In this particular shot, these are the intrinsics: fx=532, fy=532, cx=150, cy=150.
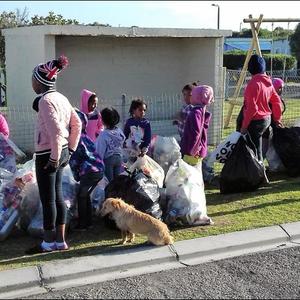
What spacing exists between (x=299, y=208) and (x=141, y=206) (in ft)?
6.90

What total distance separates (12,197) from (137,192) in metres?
1.29

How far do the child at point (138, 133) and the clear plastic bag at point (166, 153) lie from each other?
2.64 ft

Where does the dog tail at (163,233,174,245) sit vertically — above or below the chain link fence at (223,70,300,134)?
below

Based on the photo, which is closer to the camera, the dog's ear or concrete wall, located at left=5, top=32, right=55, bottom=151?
the dog's ear

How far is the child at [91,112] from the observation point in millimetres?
6613

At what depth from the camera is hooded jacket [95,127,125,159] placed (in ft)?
19.7

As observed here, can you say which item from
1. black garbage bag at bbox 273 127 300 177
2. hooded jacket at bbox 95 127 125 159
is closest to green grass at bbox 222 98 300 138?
black garbage bag at bbox 273 127 300 177

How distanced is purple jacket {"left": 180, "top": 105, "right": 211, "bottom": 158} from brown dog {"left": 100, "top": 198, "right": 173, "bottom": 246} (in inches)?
63.7

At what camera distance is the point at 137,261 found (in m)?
4.75

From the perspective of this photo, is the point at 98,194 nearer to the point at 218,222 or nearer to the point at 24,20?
the point at 218,222

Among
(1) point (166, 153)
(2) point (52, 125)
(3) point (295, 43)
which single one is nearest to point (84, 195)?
(2) point (52, 125)

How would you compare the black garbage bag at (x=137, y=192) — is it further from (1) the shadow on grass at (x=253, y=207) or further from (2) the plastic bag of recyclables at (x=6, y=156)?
(2) the plastic bag of recyclables at (x=6, y=156)

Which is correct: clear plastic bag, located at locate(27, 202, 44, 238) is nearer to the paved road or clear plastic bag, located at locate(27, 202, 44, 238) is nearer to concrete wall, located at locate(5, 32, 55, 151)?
the paved road

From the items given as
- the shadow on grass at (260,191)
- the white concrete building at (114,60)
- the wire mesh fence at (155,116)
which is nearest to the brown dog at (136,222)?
the shadow on grass at (260,191)
